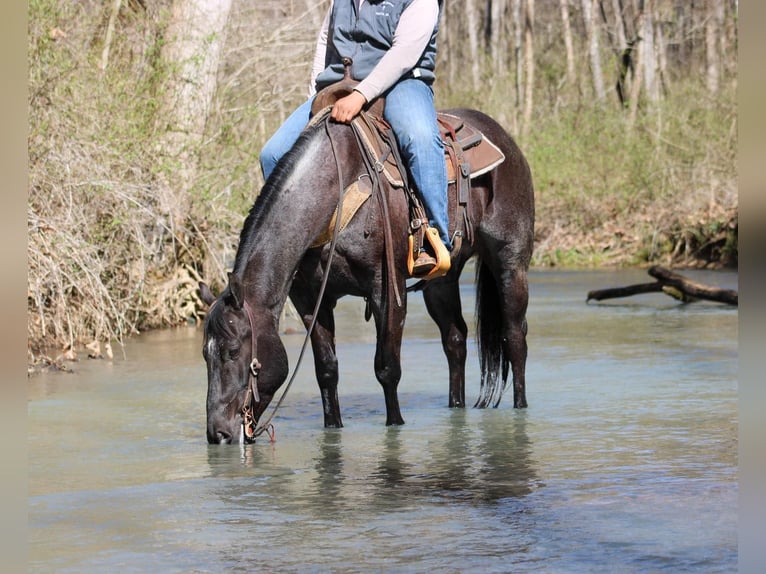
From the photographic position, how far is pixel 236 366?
5.79m

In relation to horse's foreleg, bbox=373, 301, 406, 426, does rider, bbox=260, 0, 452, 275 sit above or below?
above

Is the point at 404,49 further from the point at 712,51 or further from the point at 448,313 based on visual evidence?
the point at 712,51

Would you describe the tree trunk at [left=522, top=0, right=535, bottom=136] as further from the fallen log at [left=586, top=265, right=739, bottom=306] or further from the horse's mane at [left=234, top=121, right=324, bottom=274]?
the horse's mane at [left=234, top=121, right=324, bottom=274]

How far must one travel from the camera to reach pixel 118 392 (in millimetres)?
8484

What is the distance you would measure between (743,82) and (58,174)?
923 centimetres

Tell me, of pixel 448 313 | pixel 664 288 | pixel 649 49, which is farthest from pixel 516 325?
pixel 649 49

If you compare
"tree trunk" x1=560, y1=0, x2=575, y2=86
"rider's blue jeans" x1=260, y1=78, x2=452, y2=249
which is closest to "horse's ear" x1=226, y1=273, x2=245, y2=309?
"rider's blue jeans" x1=260, y1=78, x2=452, y2=249

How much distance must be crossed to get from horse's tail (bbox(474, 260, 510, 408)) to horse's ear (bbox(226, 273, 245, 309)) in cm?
243

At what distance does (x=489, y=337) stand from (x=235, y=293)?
8.63 feet

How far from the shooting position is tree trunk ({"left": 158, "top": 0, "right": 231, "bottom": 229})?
468 inches

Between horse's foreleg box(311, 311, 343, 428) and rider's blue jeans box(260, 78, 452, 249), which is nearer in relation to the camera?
rider's blue jeans box(260, 78, 452, 249)

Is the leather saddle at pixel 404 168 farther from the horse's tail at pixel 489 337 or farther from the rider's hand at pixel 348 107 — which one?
the horse's tail at pixel 489 337

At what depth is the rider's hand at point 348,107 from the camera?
6422 millimetres

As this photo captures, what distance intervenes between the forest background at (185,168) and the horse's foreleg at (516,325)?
10.7 ft
